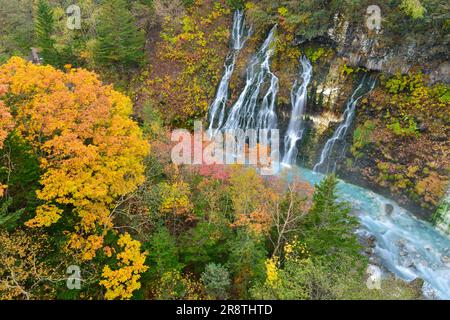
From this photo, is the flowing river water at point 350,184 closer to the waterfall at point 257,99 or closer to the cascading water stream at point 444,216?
the waterfall at point 257,99

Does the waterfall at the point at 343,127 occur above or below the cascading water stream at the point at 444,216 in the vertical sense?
above

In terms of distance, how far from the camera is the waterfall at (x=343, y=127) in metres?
27.1

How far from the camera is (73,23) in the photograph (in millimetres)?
35281

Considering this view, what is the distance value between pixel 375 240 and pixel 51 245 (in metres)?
18.9

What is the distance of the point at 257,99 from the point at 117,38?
13.5m

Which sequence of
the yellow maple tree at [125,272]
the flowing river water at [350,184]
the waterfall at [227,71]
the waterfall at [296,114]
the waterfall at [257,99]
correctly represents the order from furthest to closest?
the waterfall at [227,71], the waterfall at [257,99], the waterfall at [296,114], the flowing river water at [350,184], the yellow maple tree at [125,272]

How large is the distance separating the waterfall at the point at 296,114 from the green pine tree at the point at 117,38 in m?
15.1

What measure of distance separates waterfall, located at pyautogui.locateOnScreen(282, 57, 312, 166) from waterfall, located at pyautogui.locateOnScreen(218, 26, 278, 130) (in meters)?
1.60

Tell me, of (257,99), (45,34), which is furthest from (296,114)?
(45,34)

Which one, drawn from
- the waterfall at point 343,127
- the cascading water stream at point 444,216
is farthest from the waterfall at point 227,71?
the cascading water stream at point 444,216

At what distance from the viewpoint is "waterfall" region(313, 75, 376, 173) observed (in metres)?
27.1
